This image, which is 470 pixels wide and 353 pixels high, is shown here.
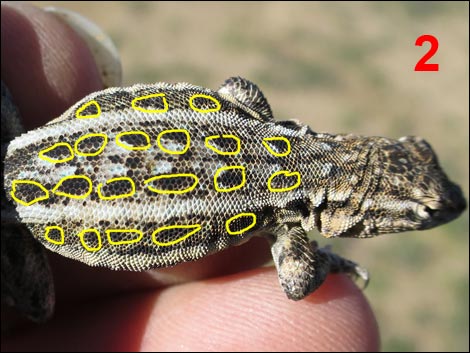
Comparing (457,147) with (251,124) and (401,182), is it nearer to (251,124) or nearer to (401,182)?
(401,182)

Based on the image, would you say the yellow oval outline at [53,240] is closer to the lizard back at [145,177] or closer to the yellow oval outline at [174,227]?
the lizard back at [145,177]

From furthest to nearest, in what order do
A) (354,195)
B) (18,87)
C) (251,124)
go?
(18,87)
(354,195)
(251,124)

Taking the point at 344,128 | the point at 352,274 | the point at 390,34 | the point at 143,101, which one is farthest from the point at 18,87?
the point at 390,34

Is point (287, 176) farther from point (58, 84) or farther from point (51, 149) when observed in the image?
point (58, 84)

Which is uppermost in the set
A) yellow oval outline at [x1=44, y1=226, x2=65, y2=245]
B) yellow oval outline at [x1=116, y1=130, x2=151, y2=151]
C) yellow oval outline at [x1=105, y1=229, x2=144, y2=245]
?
yellow oval outline at [x1=116, y1=130, x2=151, y2=151]

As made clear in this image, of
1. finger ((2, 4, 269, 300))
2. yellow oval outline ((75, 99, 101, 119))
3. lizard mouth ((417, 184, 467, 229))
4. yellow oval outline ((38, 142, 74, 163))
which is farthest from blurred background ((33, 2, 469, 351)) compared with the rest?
yellow oval outline ((38, 142, 74, 163))

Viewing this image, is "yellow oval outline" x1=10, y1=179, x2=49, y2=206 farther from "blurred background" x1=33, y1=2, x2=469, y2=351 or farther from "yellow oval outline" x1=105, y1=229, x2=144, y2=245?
"blurred background" x1=33, y1=2, x2=469, y2=351

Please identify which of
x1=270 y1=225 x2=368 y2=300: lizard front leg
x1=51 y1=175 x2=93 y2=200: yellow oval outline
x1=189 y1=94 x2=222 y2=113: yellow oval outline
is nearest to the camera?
x1=51 y1=175 x2=93 y2=200: yellow oval outline
